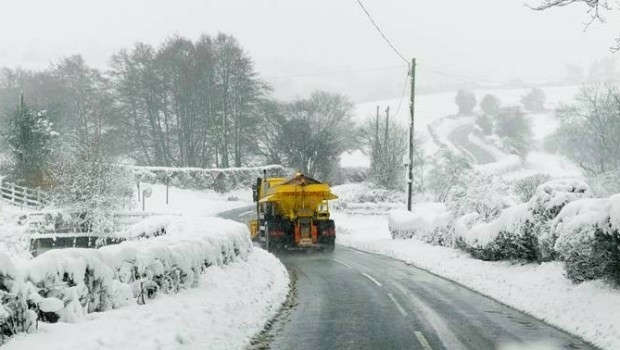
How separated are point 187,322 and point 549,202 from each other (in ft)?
35.4

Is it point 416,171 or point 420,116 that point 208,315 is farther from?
point 420,116

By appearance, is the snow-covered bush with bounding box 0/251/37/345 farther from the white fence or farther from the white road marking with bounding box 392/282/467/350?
the white fence

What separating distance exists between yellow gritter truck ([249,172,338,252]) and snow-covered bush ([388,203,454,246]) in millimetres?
4068

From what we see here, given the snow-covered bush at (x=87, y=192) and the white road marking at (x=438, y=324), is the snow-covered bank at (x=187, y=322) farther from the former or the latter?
the snow-covered bush at (x=87, y=192)

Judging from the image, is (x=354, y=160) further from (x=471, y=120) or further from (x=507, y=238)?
(x=507, y=238)

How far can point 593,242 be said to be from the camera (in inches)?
472

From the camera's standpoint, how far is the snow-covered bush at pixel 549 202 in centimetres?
1528

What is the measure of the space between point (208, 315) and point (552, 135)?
96.7 m

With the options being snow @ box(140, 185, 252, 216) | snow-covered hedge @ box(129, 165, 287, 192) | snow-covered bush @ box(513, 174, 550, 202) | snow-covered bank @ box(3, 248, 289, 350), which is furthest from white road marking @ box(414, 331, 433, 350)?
A: snow-covered hedge @ box(129, 165, 287, 192)

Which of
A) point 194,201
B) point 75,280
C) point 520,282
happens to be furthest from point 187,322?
point 194,201

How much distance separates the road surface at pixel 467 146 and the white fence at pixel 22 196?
2434 inches

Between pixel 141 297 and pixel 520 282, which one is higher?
pixel 141 297

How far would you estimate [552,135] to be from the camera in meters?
96.9

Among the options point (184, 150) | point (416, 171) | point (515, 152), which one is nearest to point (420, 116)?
point (515, 152)
